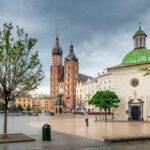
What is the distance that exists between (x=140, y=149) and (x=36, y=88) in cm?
909

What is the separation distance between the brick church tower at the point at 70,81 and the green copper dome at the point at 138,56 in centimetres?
8631

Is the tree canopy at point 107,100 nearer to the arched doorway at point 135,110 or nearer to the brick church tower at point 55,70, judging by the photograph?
the arched doorway at point 135,110

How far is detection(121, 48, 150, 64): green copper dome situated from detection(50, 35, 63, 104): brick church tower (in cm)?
9749

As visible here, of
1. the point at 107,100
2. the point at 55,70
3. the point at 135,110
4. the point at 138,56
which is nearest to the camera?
the point at 135,110

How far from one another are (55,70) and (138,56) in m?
102

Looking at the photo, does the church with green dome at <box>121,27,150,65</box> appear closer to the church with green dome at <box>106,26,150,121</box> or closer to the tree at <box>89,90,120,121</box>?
the church with green dome at <box>106,26,150,121</box>

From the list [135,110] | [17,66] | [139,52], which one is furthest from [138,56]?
[17,66]

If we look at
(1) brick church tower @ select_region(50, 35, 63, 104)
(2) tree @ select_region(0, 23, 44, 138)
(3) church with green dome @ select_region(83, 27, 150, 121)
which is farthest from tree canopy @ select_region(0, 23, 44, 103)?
(1) brick church tower @ select_region(50, 35, 63, 104)

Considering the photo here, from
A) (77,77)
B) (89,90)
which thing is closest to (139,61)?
(89,90)

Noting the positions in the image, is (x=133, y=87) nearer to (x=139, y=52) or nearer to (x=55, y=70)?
(x=139, y=52)

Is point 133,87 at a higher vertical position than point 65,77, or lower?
lower

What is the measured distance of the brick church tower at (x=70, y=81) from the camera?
152 meters

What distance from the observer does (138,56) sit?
64.9 metres

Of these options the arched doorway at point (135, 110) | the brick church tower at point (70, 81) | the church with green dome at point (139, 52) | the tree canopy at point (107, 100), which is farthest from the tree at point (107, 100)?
the brick church tower at point (70, 81)
